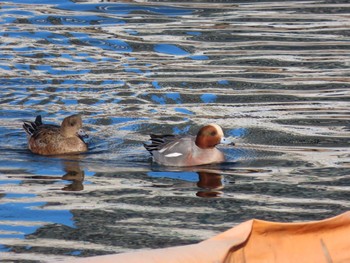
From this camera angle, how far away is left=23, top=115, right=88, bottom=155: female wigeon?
11539 millimetres

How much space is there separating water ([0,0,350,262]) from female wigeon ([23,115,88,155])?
19 cm

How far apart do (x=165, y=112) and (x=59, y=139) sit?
195cm

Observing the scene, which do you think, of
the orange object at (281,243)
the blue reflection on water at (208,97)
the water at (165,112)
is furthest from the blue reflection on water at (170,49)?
the orange object at (281,243)

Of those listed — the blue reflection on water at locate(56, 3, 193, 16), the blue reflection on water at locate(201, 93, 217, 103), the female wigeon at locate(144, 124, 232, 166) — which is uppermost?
the blue reflection on water at locate(56, 3, 193, 16)

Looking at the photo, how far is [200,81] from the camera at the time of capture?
1480cm

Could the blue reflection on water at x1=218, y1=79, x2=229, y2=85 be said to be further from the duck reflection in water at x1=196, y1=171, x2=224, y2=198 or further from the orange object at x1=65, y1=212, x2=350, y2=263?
the orange object at x1=65, y1=212, x2=350, y2=263

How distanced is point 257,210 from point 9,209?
207cm

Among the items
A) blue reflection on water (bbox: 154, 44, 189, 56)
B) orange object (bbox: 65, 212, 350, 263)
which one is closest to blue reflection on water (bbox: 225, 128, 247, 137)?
blue reflection on water (bbox: 154, 44, 189, 56)

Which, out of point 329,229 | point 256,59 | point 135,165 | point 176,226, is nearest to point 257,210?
point 176,226

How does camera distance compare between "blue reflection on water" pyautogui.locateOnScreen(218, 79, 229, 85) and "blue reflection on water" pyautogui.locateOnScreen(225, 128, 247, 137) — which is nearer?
"blue reflection on water" pyautogui.locateOnScreen(225, 128, 247, 137)

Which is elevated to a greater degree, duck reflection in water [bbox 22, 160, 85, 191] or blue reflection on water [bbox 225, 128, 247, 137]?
blue reflection on water [bbox 225, 128, 247, 137]

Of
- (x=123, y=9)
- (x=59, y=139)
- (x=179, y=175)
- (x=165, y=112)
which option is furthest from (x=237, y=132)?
(x=123, y=9)

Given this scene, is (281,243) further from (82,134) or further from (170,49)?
(170,49)

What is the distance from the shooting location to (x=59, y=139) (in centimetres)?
1166
